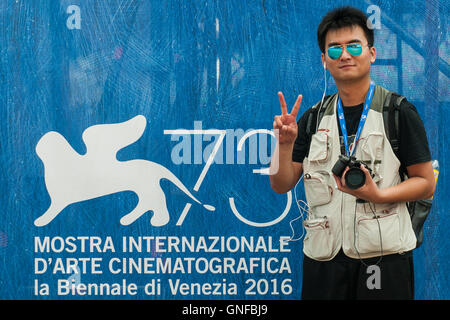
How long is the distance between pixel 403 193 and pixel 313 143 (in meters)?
0.49

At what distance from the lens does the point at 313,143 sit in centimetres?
268

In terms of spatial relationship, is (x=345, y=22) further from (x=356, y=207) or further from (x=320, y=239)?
(x=320, y=239)

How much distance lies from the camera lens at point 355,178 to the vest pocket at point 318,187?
0.80 ft

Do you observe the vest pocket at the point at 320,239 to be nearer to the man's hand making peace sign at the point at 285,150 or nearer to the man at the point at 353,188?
the man at the point at 353,188

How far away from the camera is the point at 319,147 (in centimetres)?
264

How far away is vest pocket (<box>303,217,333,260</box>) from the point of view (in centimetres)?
257

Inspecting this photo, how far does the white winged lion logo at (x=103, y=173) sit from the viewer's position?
3307mm

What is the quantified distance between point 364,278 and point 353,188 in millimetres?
457

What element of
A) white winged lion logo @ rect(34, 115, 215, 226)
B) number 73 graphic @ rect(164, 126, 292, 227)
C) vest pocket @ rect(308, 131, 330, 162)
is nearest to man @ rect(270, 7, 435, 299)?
vest pocket @ rect(308, 131, 330, 162)

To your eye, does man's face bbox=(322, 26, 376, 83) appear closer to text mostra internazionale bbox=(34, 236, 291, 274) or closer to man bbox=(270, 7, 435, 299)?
man bbox=(270, 7, 435, 299)

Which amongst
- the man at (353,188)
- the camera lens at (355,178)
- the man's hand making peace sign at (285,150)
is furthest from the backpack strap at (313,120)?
the camera lens at (355,178)

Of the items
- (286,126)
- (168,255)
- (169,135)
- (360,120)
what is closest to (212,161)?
(169,135)

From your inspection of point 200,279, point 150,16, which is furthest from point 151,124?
point 200,279
